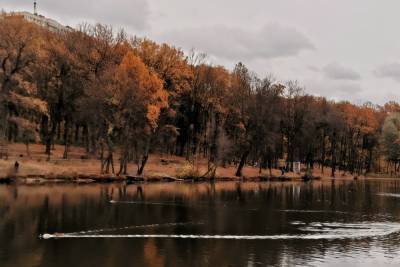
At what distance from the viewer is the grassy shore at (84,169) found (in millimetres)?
70250

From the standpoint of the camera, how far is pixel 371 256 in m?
28.4

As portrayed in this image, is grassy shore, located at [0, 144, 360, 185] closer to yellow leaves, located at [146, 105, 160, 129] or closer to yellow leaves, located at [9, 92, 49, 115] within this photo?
yellow leaves, located at [9, 92, 49, 115]

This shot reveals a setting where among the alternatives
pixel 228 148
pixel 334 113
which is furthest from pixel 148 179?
pixel 334 113

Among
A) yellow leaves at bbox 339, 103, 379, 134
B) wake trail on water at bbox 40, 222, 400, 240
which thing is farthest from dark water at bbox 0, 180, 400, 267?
yellow leaves at bbox 339, 103, 379, 134

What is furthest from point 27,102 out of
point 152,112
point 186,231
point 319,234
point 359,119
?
point 359,119

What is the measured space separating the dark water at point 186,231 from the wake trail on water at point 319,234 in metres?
0.06

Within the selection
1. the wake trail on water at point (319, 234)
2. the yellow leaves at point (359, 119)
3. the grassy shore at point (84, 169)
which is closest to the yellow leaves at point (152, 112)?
the grassy shore at point (84, 169)

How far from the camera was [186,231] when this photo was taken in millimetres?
34781

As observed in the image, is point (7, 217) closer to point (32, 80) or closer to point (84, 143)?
point (32, 80)

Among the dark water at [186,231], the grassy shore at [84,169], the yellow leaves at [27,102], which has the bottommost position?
the dark water at [186,231]

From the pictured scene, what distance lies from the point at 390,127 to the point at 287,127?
46.5 m

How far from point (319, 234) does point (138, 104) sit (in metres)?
49.7

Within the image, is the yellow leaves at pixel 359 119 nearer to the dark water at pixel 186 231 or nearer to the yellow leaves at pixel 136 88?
the yellow leaves at pixel 136 88

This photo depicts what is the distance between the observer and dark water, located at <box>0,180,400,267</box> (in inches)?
1027
